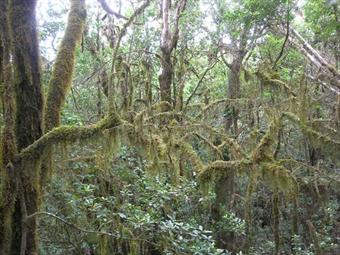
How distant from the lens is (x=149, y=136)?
623 centimetres

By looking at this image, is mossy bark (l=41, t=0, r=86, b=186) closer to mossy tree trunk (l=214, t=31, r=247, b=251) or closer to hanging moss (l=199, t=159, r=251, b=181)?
hanging moss (l=199, t=159, r=251, b=181)

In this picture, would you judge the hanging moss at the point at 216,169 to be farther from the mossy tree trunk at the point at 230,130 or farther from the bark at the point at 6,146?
the mossy tree trunk at the point at 230,130

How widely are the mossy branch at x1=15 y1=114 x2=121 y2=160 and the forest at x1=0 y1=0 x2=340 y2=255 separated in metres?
0.01

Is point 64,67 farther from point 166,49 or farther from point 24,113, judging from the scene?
point 166,49

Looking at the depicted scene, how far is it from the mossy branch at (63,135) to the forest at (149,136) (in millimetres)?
11

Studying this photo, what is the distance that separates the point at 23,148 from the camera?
4461mm

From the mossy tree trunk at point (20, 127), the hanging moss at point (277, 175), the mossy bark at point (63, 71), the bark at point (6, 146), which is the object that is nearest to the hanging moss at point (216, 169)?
the hanging moss at point (277, 175)

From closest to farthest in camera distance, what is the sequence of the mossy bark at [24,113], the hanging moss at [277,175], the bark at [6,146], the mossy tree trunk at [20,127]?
the bark at [6,146], the mossy tree trunk at [20,127], the mossy bark at [24,113], the hanging moss at [277,175]

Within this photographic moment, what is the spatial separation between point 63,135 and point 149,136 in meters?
2.06

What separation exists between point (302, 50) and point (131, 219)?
21.6 feet

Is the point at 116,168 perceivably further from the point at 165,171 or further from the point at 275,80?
the point at 275,80

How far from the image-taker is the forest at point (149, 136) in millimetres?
4445

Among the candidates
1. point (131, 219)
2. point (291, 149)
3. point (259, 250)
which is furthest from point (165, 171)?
point (291, 149)

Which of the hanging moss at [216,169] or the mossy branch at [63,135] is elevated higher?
the mossy branch at [63,135]
